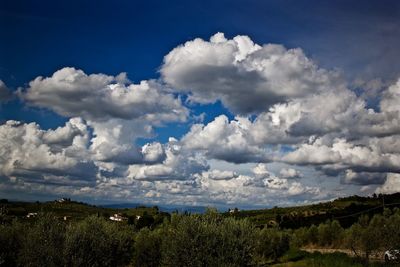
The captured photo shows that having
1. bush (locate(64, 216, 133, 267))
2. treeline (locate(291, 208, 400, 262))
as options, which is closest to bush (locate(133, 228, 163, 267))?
bush (locate(64, 216, 133, 267))

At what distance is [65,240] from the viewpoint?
33875 mm

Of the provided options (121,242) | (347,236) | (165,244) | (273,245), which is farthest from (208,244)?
(347,236)

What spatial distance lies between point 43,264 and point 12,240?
1285 centimetres

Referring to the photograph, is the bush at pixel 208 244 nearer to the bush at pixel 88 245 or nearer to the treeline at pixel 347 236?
the bush at pixel 88 245

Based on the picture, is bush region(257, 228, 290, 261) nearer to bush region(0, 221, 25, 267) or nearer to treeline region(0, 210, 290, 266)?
treeline region(0, 210, 290, 266)

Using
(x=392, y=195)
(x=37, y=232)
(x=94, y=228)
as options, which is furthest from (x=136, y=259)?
(x=392, y=195)

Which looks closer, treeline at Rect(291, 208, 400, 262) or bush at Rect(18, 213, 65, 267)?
bush at Rect(18, 213, 65, 267)

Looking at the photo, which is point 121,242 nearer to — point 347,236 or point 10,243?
point 10,243

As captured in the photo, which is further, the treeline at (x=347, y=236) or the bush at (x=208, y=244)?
the treeline at (x=347, y=236)

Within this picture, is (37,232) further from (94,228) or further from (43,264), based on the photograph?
(94,228)

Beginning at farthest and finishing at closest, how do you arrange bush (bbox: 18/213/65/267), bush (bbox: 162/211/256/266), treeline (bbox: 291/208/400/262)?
treeline (bbox: 291/208/400/262)
bush (bbox: 18/213/65/267)
bush (bbox: 162/211/256/266)

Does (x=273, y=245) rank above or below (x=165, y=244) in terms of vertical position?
below

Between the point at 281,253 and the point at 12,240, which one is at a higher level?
the point at 12,240

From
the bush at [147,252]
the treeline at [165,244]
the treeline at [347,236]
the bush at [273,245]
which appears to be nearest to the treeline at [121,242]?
the treeline at [165,244]
